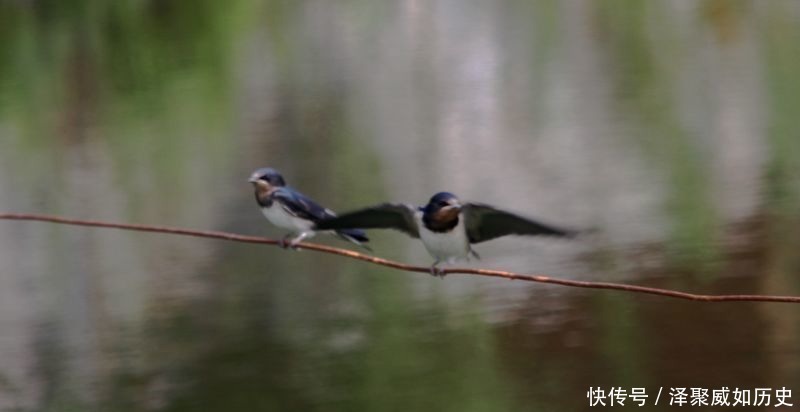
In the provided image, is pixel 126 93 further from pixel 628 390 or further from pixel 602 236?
pixel 628 390

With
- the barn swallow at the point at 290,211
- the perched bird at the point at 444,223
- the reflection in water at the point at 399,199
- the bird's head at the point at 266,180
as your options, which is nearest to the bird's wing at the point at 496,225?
the perched bird at the point at 444,223

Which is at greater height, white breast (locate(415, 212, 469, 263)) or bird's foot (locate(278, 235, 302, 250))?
white breast (locate(415, 212, 469, 263))

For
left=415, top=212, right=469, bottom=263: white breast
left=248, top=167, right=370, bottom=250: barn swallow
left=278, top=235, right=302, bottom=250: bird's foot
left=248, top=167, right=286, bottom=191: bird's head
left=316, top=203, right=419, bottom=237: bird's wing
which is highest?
left=248, top=167, right=286, bottom=191: bird's head

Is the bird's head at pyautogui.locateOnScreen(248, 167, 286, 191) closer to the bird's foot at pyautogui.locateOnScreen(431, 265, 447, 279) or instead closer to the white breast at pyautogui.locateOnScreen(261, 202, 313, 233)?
the white breast at pyautogui.locateOnScreen(261, 202, 313, 233)

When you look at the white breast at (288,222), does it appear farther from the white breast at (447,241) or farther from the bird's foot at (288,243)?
the white breast at (447,241)

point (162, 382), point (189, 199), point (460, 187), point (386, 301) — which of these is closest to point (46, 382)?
point (162, 382)

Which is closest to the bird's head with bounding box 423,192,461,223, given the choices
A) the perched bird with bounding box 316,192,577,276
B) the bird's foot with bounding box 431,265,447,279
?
the perched bird with bounding box 316,192,577,276

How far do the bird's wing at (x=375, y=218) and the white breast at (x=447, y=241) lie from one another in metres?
0.06

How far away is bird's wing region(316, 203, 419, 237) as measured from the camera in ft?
5.19

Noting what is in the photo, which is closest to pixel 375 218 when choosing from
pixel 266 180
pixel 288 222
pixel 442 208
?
pixel 442 208

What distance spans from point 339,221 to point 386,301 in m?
4.69

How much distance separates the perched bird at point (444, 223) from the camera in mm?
1595

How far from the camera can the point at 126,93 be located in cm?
1227

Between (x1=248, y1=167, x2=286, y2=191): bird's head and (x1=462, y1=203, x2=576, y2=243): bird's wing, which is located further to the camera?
(x1=248, y1=167, x2=286, y2=191): bird's head
